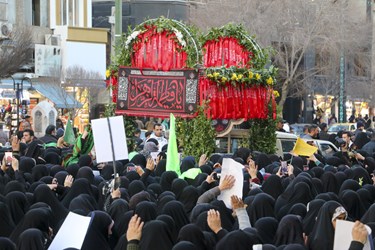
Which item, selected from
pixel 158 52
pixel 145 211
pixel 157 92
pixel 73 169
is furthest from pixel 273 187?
pixel 158 52

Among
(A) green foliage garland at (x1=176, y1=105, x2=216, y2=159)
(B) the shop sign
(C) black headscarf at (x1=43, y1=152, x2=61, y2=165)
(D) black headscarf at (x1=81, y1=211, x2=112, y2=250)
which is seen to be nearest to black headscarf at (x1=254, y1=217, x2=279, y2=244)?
(D) black headscarf at (x1=81, y1=211, x2=112, y2=250)

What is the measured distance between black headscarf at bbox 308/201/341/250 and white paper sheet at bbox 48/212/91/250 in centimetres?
186

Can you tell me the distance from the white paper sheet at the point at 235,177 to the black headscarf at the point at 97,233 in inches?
56.7

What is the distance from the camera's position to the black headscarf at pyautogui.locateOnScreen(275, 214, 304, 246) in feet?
29.9

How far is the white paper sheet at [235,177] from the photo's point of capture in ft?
35.0

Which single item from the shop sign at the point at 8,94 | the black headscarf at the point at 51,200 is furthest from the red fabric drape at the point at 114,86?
the shop sign at the point at 8,94

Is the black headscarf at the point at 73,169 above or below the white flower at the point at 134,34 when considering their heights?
below

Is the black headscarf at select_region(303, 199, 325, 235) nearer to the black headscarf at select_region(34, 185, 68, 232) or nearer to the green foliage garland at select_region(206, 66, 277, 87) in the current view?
the black headscarf at select_region(34, 185, 68, 232)

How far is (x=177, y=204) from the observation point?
1029 centimetres

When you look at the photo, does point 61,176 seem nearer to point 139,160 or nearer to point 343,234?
point 139,160

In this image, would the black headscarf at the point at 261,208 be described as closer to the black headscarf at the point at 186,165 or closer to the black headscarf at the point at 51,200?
the black headscarf at the point at 51,200

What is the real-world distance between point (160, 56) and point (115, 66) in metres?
1.12

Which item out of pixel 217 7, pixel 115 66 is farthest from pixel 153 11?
pixel 115 66

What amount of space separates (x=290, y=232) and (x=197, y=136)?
30.1 ft
